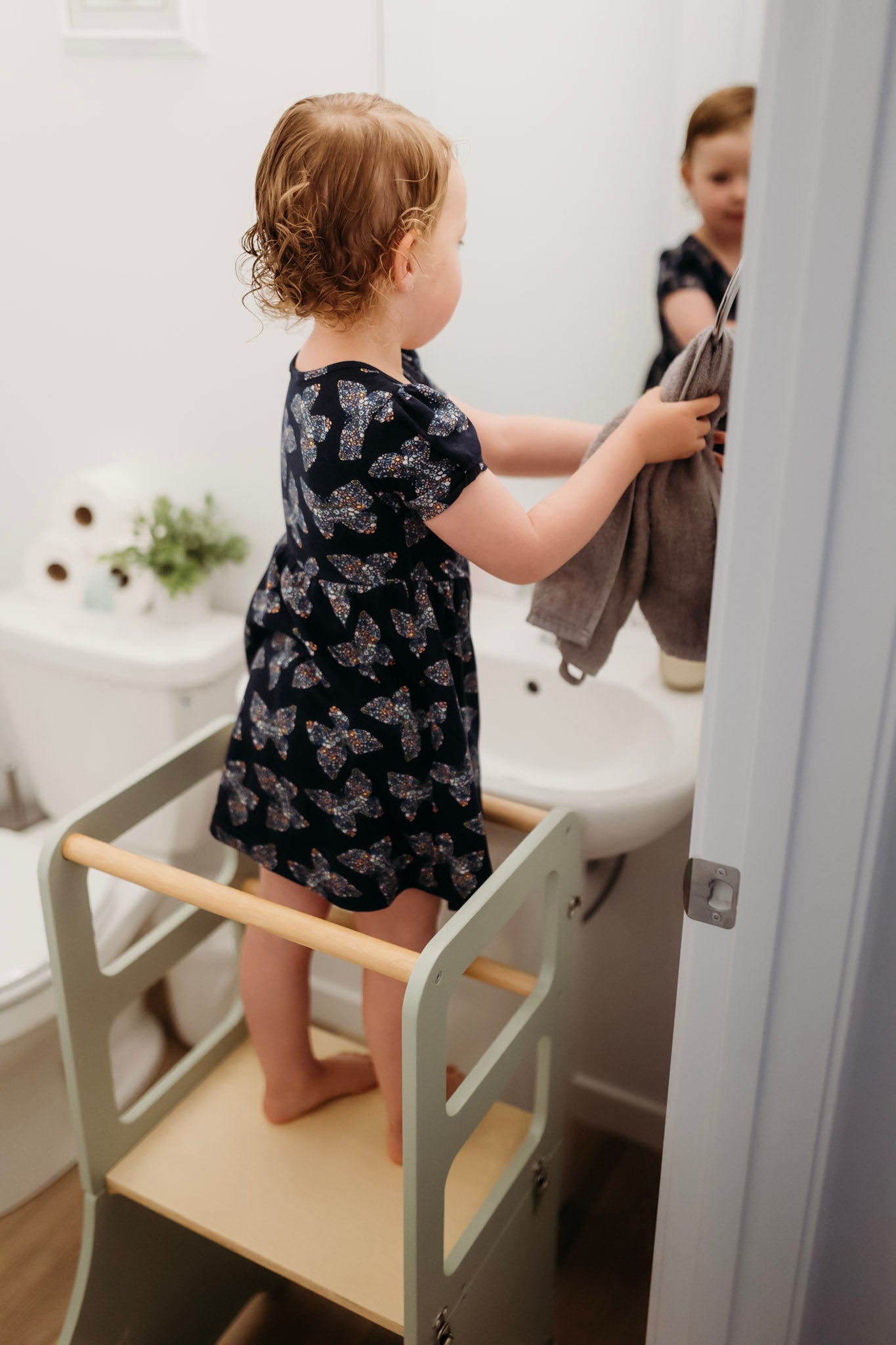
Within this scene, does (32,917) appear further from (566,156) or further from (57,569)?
(566,156)

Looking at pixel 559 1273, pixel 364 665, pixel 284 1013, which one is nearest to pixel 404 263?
pixel 364 665

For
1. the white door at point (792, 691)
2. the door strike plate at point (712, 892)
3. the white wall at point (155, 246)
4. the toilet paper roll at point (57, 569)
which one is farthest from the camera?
the toilet paper roll at point (57, 569)

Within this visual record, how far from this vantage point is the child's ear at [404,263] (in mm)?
806

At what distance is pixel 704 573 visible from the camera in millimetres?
897

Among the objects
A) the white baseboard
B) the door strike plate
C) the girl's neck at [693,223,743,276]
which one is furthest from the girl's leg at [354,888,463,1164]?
the girl's neck at [693,223,743,276]

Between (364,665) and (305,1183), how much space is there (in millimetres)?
566

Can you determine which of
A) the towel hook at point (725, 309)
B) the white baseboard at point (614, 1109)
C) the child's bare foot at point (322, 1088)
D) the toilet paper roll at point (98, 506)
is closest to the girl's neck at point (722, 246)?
the towel hook at point (725, 309)

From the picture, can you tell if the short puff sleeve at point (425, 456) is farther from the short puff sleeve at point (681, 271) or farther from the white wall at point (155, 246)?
the white wall at point (155, 246)

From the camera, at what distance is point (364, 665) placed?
0.93 m

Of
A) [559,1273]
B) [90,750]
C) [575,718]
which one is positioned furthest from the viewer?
[90,750]

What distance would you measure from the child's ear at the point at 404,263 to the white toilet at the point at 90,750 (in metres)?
0.80

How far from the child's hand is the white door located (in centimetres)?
23

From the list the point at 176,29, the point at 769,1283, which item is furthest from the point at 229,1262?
the point at 176,29

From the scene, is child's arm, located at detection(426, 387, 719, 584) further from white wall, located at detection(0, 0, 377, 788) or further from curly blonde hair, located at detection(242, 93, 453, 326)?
white wall, located at detection(0, 0, 377, 788)
